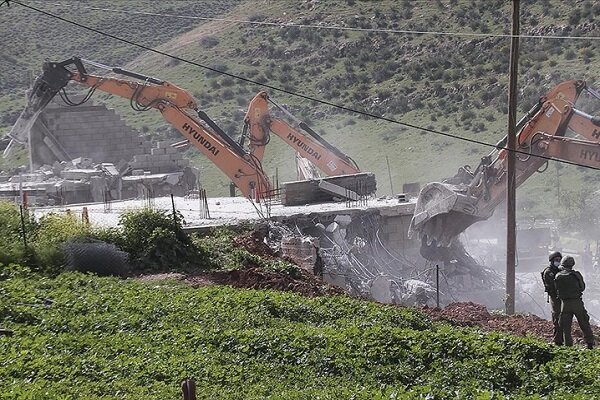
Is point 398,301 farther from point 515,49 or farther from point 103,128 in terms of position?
point 103,128

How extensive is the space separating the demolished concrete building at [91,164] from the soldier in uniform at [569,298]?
19.5 metres

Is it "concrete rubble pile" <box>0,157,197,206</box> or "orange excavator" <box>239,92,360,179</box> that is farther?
"concrete rubble pile" <box>0,157,197,206</box>

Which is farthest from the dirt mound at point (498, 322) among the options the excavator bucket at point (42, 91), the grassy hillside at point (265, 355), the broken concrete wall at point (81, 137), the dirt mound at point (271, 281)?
the broken concrete wall at point (81, 137)

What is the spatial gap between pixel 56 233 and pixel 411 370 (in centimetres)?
1210

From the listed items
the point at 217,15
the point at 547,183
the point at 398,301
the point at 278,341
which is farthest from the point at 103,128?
the point at 217,15

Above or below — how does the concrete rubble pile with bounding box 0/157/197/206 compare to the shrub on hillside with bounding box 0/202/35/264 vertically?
above

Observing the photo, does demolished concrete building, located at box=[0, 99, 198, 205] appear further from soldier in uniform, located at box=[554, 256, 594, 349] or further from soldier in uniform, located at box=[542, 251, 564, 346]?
soldier in uniform, located at box=[554, 256, 594, 349]

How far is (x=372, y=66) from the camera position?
64812mm

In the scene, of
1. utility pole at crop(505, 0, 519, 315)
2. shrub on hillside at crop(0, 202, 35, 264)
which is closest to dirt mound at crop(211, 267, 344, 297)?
utility pole at crop(505, 0, 519, 315)

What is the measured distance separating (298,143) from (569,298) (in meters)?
20.4

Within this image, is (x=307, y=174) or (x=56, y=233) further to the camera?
(x=307, y=174)

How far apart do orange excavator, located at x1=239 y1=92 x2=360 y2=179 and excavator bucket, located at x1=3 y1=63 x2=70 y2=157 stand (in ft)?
19.6

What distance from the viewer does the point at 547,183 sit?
156 ft

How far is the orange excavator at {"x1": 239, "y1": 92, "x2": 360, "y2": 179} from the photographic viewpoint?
119 ft
